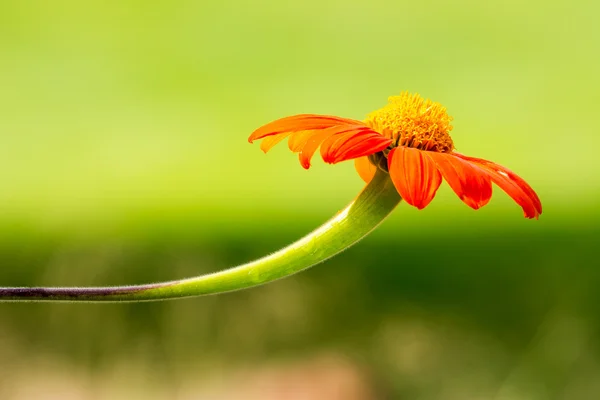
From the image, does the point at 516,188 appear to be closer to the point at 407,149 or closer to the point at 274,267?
the point at 407,149

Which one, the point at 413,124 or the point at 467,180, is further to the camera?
the point at 413,124

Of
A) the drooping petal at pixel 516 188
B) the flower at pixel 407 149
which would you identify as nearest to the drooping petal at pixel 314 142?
the flower at pixel 407 149

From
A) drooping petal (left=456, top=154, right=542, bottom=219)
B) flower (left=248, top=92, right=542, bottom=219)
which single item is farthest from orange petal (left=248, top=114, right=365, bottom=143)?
drooping petal (left=456, top=154, right=542, bottom=219)

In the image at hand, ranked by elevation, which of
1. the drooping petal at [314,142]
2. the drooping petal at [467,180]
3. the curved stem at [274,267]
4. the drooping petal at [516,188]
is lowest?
the curved stem at [274,267]

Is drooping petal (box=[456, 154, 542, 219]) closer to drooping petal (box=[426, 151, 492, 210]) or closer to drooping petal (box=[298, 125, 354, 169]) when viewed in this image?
drooping petal (box=[426, 151, 492, 210])

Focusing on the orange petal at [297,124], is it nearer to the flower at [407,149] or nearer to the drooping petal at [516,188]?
the flower at [407,149]

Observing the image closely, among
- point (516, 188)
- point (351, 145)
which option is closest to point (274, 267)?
point (351, 145)
